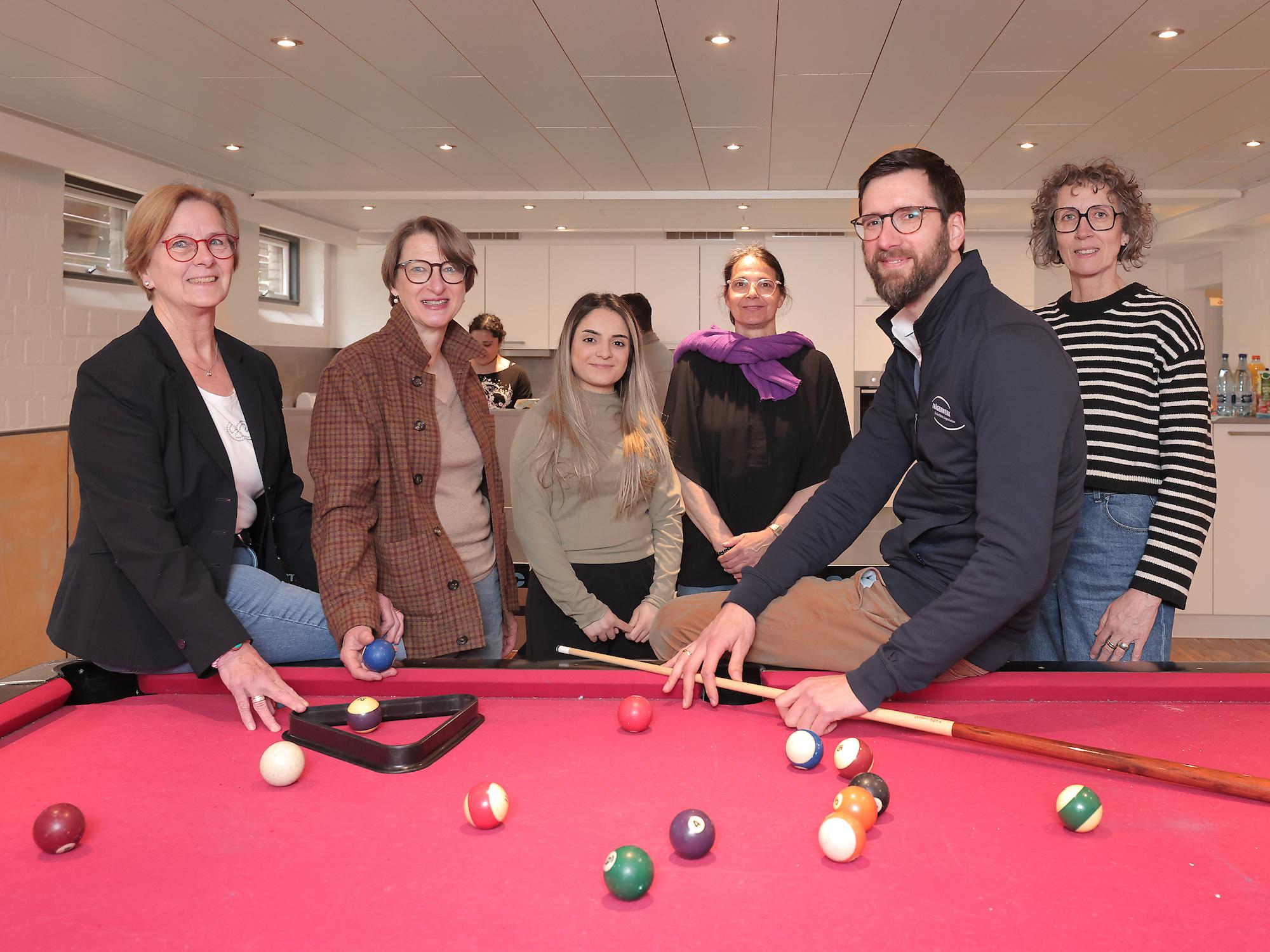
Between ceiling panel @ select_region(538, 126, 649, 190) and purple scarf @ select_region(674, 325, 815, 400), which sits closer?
purple scarf @ select_region(674, 325, 815, 400)

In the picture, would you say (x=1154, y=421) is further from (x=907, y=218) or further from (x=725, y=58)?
(x=725, y=58)

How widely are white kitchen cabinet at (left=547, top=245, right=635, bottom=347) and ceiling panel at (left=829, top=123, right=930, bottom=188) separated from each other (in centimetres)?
247

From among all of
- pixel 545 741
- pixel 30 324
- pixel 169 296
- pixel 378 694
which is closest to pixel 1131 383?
pixel 545 741

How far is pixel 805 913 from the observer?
0.93 meters

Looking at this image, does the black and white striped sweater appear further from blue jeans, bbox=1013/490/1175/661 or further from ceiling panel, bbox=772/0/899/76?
ceiling panel, bbox=772/0/899/76

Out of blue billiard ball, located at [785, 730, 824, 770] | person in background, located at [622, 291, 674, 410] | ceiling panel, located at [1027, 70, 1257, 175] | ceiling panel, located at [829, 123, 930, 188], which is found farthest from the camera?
ceiling panel, located at [829, 123, 930, 188]

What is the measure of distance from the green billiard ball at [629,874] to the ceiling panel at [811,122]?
3.97 meters

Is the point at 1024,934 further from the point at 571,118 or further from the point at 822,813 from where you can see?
the point at 571,118

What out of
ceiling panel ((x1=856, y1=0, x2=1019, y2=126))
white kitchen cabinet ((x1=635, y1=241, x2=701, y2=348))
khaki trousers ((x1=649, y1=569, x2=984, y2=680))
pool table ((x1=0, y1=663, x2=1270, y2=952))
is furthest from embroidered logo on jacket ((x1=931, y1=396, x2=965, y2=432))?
white kitchen cabinet ((x1=635, y1=241, x2=701, y2=348))

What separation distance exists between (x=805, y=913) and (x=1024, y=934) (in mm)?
200

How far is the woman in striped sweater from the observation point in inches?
80.7

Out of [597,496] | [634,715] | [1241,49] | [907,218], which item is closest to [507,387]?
[597,496]

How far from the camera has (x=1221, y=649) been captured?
461cm

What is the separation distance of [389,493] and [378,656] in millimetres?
532
